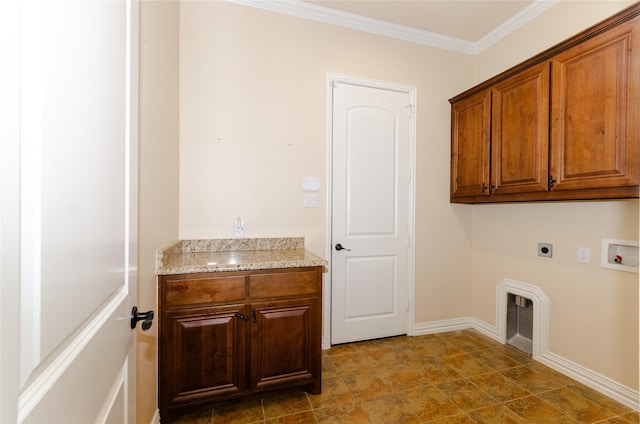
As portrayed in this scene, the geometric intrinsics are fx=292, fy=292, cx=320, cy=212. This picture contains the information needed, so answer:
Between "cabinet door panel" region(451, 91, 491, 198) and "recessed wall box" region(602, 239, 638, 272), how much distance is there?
86 centimetres

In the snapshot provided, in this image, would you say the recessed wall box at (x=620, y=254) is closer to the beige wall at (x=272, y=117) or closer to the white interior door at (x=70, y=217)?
the beige wall at (x=272, y=117)

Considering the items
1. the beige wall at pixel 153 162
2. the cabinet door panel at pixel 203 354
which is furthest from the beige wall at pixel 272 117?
the cabinet door panel at pixel 203 354

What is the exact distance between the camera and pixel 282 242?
8.20 ft

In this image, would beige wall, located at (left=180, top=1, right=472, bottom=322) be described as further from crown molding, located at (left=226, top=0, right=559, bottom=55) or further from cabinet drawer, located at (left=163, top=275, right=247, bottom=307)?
cabinet drawer, located at (left=163, top=275, right=247, bottom=307)

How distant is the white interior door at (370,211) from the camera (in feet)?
8.80

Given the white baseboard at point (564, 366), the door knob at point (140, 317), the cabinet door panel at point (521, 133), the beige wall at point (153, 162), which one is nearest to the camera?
the door knob at point (140, 317)

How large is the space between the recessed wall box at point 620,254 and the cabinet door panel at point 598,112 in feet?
1.65

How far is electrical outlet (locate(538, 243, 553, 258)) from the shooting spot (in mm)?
2365

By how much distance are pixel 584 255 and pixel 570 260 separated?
0.36 ft

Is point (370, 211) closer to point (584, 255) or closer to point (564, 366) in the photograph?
point (584, 255)

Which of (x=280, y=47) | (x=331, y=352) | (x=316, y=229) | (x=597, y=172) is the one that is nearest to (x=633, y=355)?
(x=597, y=172)

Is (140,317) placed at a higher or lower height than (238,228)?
lower

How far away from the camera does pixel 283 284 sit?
74.3 inches

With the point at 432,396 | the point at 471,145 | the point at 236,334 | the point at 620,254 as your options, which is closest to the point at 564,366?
the point at 620,254
